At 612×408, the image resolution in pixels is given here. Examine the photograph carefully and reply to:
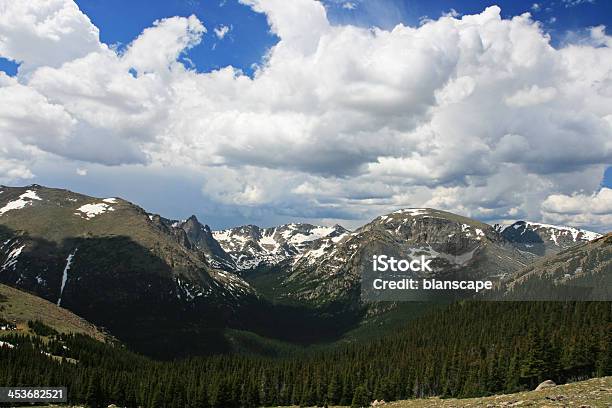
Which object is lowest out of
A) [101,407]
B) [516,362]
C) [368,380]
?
[101,407]

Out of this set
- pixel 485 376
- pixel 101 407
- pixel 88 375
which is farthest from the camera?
pixel 88 375

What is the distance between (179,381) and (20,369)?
55002 millimetres

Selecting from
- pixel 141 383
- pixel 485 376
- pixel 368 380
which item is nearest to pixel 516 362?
pixel 485 376

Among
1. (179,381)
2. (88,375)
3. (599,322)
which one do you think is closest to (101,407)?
(88,375)

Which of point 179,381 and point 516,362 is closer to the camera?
point 516,362

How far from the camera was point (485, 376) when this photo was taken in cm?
13962

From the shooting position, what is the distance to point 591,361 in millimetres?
128625

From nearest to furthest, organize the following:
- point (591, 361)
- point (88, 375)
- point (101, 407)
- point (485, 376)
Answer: point (591, 361) → point (485, 376) → point (101, 407) → point (88, 375)

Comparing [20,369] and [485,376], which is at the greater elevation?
[485,376]

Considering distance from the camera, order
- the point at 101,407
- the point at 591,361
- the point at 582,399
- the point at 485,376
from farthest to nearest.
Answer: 1. the point at 101,407
2. the point at 485,376
3. the point at 591,361
4. the point at 582,399

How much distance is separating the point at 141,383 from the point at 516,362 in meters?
124

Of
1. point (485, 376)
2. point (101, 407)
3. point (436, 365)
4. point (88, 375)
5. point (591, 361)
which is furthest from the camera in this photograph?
point (436, 365)

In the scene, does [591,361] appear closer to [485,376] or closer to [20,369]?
[485,376]

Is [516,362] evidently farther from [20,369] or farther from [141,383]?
[20,369]
